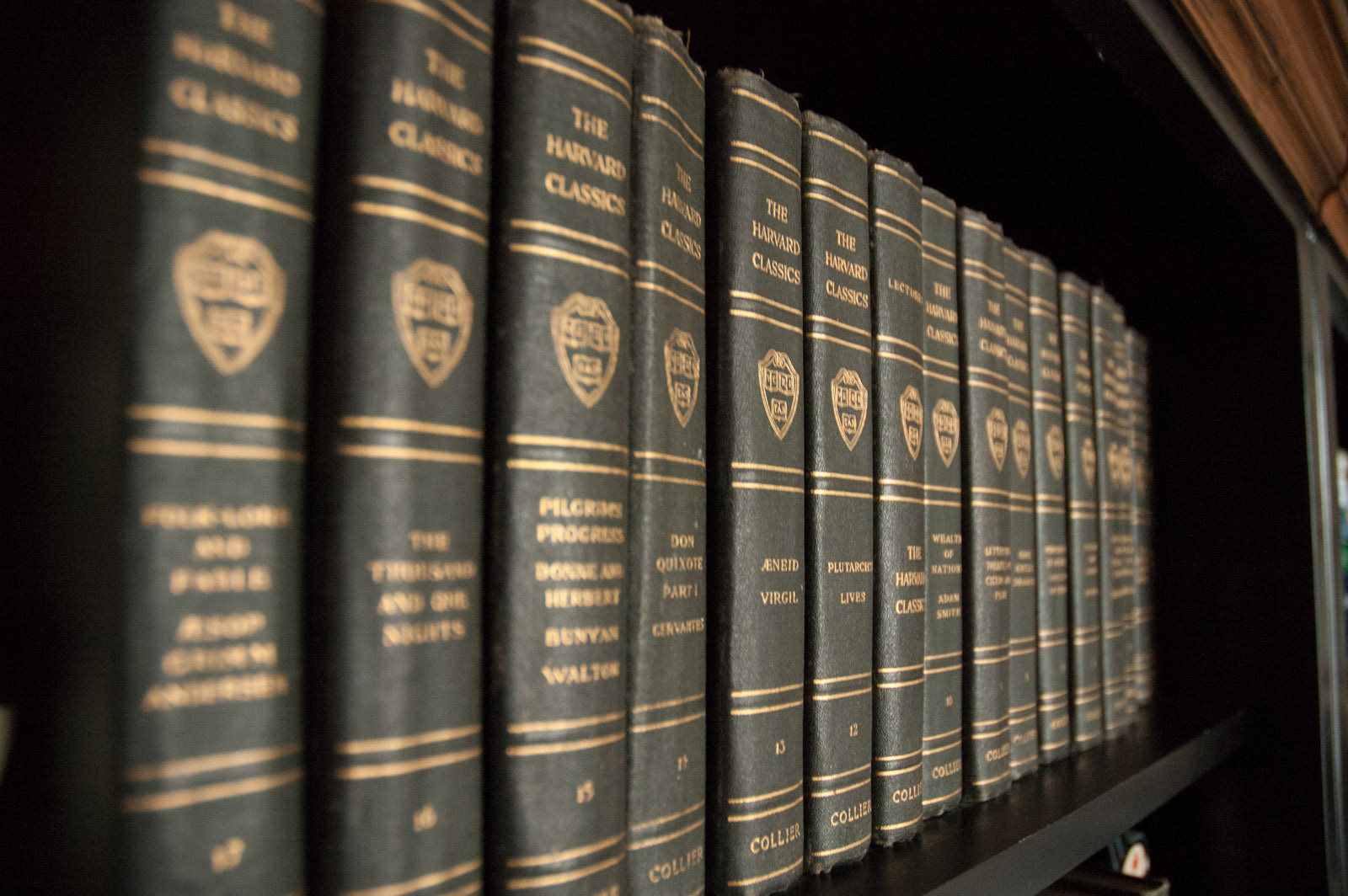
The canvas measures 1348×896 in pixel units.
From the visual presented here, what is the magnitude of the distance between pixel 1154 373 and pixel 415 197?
99 centimetres

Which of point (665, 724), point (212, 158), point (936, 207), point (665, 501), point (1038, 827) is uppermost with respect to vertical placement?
point (936, 207)

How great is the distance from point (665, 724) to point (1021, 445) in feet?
1.34

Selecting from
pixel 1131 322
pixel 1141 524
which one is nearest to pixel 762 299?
pixel 1141 524

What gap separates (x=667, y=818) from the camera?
0.35m

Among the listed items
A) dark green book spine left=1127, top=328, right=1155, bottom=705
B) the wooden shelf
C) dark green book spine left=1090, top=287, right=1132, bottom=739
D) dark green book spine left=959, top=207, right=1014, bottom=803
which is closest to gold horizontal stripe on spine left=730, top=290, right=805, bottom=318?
dark green book spine left=959, top=207, right=1014, bottom=803

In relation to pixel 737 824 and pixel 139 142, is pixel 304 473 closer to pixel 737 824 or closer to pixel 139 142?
pixel 139 142

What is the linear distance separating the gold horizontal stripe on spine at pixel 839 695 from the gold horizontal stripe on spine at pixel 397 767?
8.6 inches

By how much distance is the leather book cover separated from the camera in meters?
0.51

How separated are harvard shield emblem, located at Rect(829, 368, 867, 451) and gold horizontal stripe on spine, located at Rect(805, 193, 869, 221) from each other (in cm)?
10

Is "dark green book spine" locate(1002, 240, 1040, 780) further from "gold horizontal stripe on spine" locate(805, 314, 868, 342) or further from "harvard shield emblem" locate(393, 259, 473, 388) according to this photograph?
"harvard shield emblem" locate(393, 259, 473, 388)

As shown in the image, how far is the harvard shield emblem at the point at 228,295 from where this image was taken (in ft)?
0.74

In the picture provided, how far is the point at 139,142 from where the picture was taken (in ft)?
0.73

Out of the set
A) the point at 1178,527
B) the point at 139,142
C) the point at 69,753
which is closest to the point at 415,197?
the point at 139,142

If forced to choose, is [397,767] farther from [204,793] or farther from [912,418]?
[912,418]
